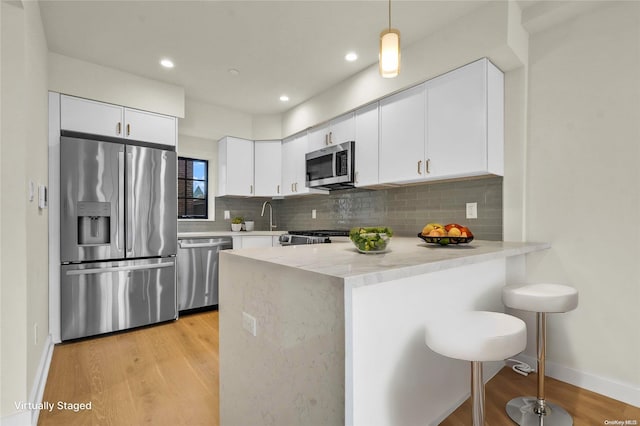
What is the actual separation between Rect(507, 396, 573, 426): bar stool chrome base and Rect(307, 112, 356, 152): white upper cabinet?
2523 millimetres

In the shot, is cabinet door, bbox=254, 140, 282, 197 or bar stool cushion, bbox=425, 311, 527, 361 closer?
bar stool cushion, bbox=425, 311, 527, 361

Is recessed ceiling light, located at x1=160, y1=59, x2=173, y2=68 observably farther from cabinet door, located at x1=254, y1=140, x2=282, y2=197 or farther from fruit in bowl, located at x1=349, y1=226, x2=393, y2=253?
fruit in bowl, located at x1=349, y1=226, x2=393, y2=253

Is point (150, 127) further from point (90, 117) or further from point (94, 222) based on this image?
point (94, 222)

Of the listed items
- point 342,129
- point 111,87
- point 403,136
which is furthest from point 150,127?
point 403,136

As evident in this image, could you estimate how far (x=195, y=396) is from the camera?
6.40 ft

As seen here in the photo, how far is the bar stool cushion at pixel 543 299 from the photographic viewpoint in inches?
64.7

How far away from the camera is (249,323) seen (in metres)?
1.34

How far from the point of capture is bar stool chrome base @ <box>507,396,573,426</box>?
1.67 m

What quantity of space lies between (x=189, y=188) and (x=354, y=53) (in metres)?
2.82

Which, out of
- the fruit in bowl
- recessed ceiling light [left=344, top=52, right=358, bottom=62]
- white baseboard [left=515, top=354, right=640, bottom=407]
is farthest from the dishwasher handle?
white baseboard [left=515, top=354, right=640, bottom=407]

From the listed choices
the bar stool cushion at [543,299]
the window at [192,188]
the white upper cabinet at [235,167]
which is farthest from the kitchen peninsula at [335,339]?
the window at [192,188]

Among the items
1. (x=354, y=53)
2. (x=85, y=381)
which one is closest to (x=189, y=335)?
(x=85, y=381)

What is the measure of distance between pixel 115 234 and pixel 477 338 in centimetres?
317

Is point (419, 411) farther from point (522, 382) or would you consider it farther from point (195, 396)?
point (195, 396)
